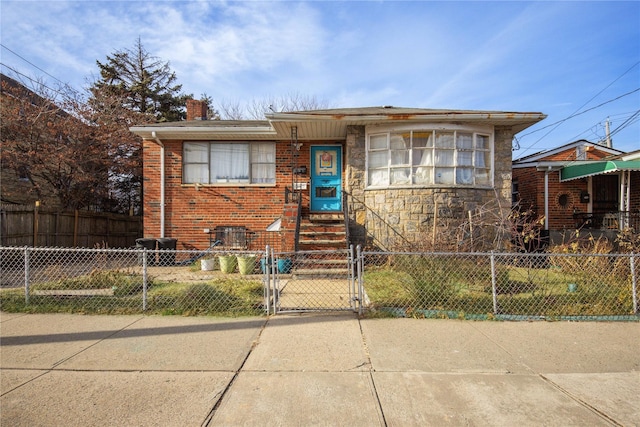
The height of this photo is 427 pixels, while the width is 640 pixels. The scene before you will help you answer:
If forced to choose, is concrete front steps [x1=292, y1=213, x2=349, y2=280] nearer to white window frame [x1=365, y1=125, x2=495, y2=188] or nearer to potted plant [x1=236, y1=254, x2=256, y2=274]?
potted plant [x1=236, y1=254, x2=256, y2=274]

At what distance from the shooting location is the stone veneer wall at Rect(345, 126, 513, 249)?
918 cm

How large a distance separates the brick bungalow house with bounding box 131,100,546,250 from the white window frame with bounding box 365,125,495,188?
27mm

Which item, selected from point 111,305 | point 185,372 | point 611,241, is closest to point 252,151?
point 111,305

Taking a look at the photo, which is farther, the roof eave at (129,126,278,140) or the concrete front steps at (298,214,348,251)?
the roof eave at (129,126,278,140)

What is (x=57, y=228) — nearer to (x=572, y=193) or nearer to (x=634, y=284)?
(x=634, y=284)

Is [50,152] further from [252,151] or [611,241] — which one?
[611,241]

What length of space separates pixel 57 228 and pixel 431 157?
11.5 meters

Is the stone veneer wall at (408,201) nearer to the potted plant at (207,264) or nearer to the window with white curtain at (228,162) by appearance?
the window with white curtain at (228,162)

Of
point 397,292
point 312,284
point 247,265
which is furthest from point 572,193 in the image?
point 247,265

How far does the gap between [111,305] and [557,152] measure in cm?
1588

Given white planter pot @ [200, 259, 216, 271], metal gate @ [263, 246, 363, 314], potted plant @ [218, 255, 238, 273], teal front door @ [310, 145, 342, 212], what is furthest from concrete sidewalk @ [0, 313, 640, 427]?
teal front door @ [310, 145, 342, 212]

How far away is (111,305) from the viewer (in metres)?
5.55

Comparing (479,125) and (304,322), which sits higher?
(479,125)

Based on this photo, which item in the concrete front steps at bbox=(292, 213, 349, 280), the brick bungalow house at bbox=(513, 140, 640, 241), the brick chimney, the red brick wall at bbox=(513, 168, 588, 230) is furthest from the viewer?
the brick chimney
